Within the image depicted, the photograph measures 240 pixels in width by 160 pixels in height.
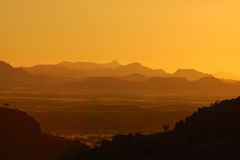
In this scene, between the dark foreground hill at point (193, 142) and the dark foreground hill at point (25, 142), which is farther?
the dark foreground hill at point (25, 142)

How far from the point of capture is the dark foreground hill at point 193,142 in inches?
1194

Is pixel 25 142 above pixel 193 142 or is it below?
below

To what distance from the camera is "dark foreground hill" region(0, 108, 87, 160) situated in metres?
45.6

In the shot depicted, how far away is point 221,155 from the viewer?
29797 mm

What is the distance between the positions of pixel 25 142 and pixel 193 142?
18.2 meters

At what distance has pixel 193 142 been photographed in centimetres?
3466

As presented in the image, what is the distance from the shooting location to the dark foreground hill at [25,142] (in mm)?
45625

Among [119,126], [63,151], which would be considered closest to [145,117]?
[119,126]

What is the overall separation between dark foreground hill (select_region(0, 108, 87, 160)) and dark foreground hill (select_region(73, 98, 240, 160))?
973cm

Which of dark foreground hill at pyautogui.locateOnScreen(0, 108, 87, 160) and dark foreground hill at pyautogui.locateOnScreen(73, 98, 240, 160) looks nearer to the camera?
dark foreground hill at pyautogui.locateOnScreen(73, 98, 240, 160)

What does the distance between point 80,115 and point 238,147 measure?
3175 inches

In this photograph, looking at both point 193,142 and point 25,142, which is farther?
point 25,142

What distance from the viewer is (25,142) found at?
4906 centimetres

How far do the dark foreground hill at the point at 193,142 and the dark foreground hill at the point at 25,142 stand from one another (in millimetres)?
9734
